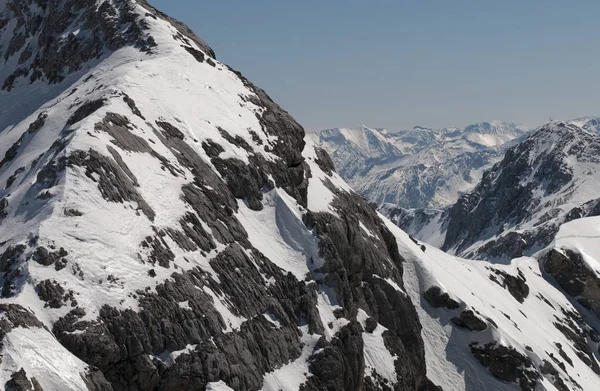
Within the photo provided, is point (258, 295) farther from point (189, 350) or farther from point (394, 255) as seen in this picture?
point (394, 255)

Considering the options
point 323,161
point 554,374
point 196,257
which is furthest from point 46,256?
point 554,374

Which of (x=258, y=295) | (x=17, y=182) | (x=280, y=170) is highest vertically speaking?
(x=280, y=170)

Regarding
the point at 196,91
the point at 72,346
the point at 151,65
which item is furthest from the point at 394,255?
the point at 72,346

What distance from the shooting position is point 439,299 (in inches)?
3359

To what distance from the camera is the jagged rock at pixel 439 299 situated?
8469cm

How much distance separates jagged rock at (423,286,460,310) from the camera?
84688mm

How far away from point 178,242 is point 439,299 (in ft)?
139

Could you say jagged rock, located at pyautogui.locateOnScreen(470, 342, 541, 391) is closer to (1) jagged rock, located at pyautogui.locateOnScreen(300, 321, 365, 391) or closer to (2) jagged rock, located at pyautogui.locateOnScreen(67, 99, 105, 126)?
(1) jagged rock, located at pyautogui.locateOnScreen(300, 321, 365, 391)

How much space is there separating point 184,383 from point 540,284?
9844cm

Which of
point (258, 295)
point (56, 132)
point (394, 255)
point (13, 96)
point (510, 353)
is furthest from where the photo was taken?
point (13, 96)

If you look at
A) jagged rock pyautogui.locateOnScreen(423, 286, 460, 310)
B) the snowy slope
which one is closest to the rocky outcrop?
the snowy slope

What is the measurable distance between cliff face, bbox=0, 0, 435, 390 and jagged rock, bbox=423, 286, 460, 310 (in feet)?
14.0

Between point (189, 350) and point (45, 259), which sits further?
point (189, 350)

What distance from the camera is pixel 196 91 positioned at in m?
80.2
